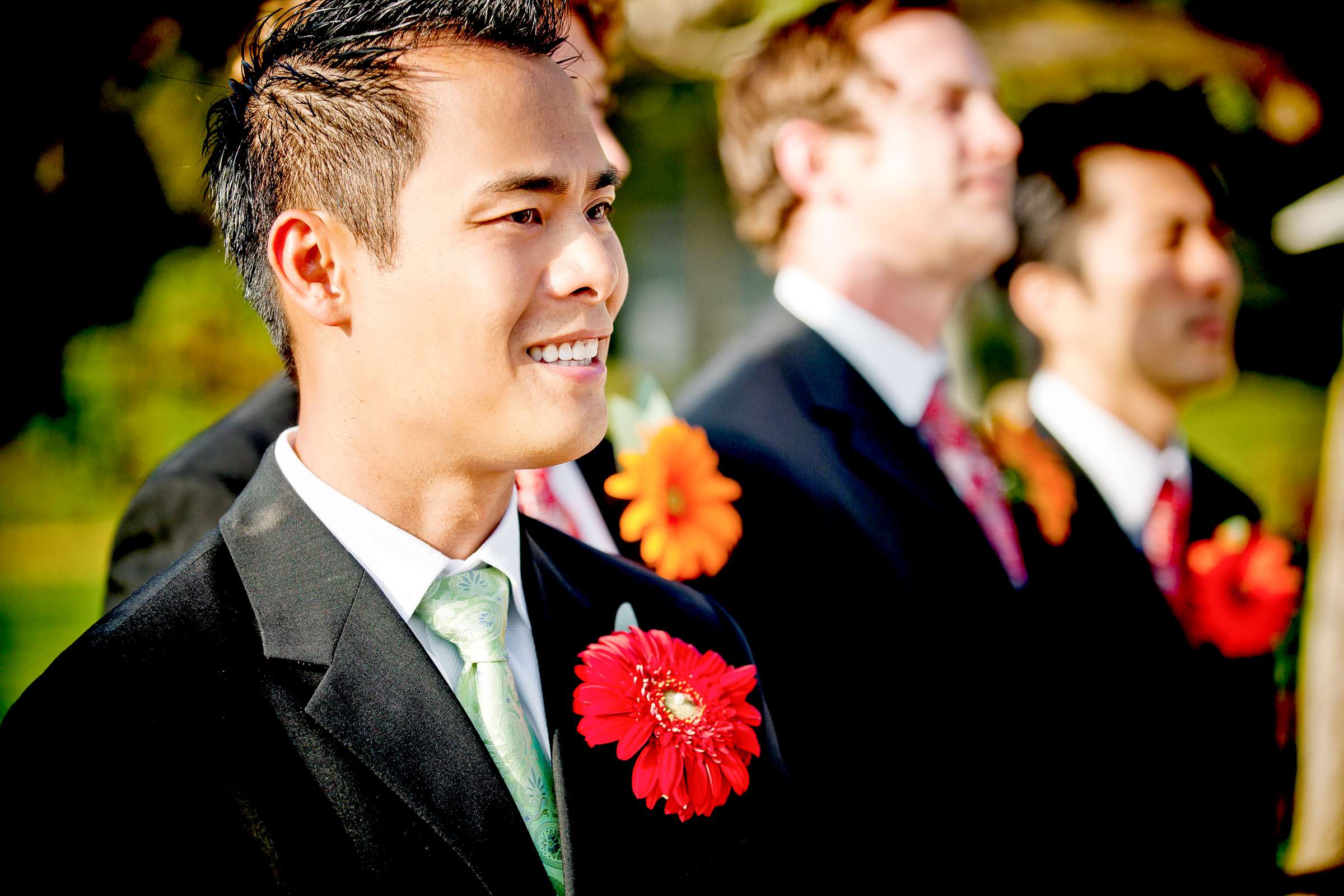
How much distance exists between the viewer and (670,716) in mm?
1717

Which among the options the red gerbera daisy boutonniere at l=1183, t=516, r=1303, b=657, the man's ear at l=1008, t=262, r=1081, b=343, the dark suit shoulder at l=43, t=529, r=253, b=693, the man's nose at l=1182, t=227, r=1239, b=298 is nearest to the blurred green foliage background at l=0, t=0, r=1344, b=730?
the man's nose at l=1182, t=227, r=1239, b=298

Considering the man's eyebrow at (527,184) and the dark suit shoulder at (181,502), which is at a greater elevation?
the man's eyebrow at (527,184)

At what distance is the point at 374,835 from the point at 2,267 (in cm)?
179

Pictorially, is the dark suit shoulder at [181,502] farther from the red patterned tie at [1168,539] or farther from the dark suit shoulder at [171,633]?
the red patterned tie at [1168,539]

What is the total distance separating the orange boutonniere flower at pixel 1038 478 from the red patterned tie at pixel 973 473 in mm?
92

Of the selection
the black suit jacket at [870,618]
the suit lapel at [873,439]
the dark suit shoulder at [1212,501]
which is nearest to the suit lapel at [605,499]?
the black suit jacket at [870,618]

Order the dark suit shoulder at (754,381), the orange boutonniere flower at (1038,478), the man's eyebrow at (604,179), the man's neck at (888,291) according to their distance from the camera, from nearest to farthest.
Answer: the man's eyebrow at (604,179), the dark suit shoulder at (754,381), the man's neck at (888,291), the orange boutonniere flower at (1038,478)

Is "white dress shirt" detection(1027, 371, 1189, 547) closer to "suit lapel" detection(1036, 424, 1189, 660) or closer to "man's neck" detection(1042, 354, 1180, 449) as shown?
"man's neck" detection(1042, 354, 1180, 449)

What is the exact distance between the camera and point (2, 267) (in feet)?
8.10

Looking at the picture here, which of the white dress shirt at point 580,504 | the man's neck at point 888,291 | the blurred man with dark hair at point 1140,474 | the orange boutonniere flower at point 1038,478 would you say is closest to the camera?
the white dress shirt at point 580,504

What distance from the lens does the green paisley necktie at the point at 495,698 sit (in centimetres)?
157

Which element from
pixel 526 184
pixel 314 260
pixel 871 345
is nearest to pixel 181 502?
pixel 314 260

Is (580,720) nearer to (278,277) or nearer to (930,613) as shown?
(278,277)

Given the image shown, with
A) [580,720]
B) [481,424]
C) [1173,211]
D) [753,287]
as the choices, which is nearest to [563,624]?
[580,720]
